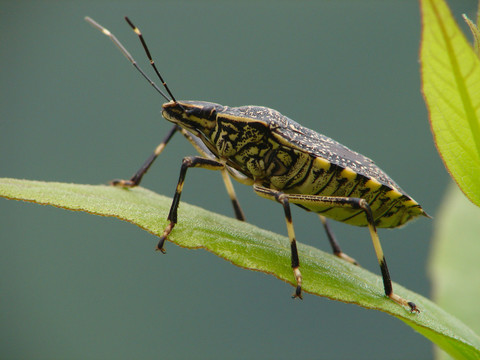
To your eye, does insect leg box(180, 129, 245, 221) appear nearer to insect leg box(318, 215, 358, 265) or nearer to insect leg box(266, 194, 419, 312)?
insect leg box(318, 215, 358, 265)

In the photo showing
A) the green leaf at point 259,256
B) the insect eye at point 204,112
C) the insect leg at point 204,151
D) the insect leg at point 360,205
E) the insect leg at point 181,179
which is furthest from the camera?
the insect leg at point 204,151

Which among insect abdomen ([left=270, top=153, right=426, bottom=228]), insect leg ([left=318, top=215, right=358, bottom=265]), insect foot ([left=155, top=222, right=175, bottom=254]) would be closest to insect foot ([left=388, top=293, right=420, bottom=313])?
insect abdomen ([left=270, top=153, right=426, bottom=228])

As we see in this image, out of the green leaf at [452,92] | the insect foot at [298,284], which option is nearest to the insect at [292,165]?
the insect foot at [298,284]

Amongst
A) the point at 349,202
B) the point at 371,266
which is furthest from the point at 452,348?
the point at 371,266

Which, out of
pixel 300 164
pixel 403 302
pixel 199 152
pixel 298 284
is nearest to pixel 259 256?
pixel 298 284

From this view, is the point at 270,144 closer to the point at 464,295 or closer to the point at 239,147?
the point at 239,147

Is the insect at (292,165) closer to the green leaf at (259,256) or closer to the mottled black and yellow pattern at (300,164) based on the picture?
the mottled black and yellow pattern at (300,164)
